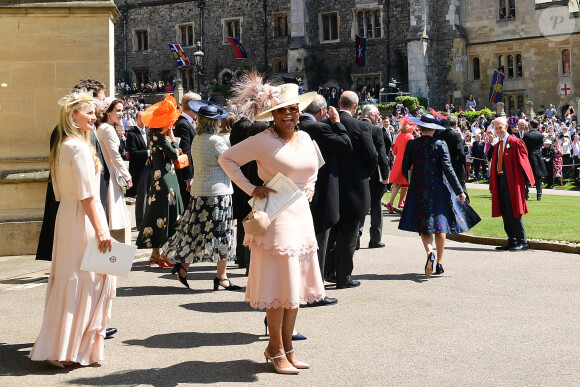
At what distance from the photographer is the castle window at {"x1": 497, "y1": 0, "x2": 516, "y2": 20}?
148ft

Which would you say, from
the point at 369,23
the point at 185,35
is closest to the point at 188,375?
the point at 369,23

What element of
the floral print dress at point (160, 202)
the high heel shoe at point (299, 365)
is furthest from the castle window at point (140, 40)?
the high heel shoe at point (299, 365)

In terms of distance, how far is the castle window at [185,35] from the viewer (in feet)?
185

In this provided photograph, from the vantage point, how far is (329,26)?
1992 inches

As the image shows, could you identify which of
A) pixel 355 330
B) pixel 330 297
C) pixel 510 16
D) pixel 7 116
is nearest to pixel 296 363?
pixel 355 330

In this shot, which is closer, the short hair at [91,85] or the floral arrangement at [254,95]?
the floral arrangement at [254,95]

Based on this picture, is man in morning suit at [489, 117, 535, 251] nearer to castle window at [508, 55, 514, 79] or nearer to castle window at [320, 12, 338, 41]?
castle window at [508, 55, 514, 79]

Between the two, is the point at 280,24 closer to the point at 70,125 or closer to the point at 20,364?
the point at 70,125

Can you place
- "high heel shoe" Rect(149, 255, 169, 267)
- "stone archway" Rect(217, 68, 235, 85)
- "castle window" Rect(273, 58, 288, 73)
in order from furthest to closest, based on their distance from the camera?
"stone archway" Rect(217, 68, 235, 85) < "castle window" Rect(273, 58, 288, 73) < "high heel shoe" Rect(149, 255, 169, 267)

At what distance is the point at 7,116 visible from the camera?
11578 mm

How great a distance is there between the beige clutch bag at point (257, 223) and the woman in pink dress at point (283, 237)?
0.09 meters

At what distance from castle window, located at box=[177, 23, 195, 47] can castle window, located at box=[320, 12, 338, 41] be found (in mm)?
10093

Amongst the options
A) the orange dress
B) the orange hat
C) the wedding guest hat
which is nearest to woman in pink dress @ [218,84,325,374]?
the wedding guest hat

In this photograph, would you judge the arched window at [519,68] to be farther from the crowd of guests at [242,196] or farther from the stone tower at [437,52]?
the crowd of guests at [242,196]
